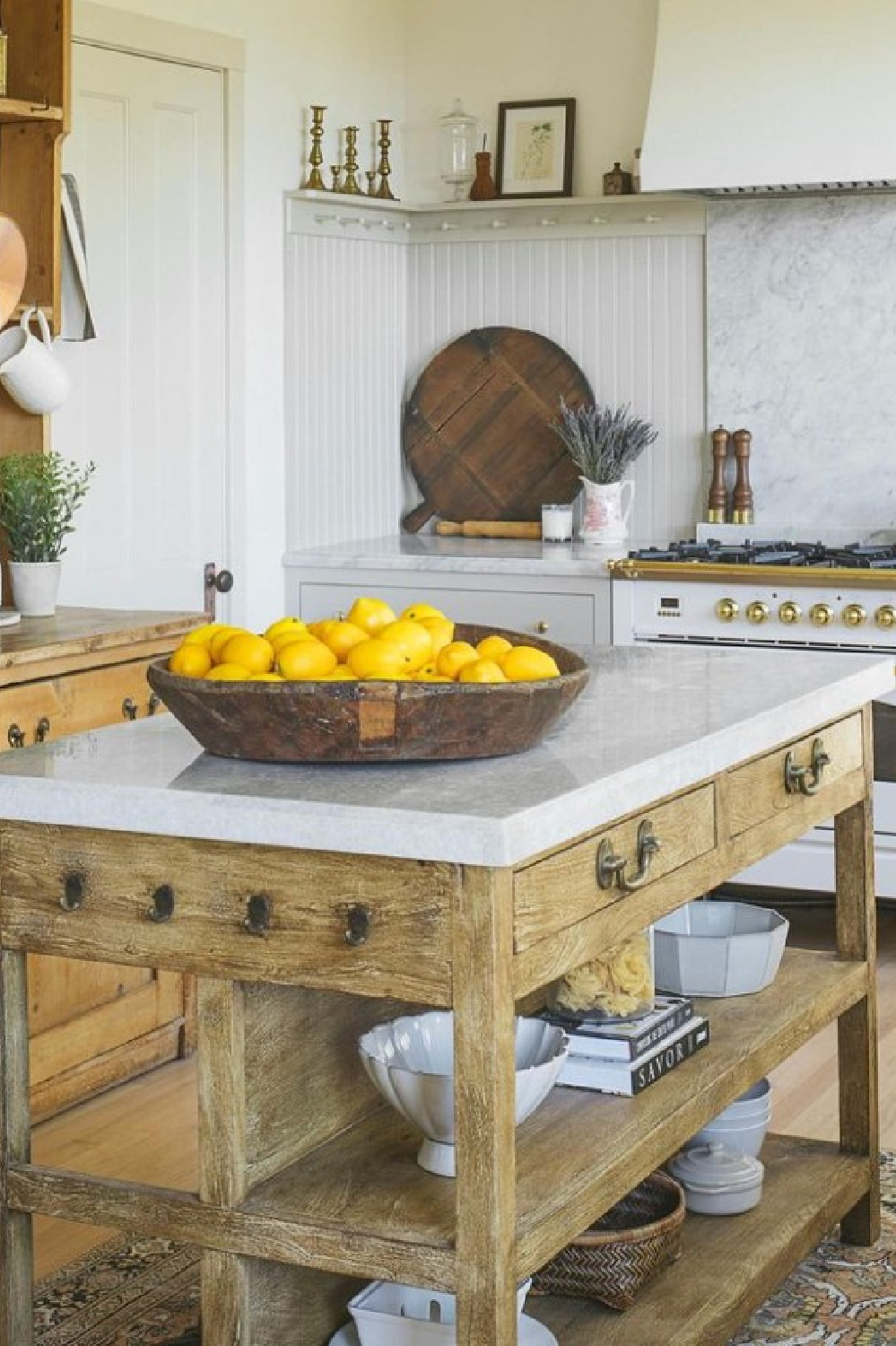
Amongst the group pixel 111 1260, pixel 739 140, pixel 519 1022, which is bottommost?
pixel 111 1260

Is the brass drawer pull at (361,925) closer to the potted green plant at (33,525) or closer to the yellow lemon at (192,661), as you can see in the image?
the yellow lemon at (192,661)

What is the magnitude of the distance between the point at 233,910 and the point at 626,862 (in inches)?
18.4

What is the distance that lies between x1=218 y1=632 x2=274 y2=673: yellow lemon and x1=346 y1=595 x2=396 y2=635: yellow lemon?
0.15 meters

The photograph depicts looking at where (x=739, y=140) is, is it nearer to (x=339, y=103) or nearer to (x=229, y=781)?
(x=339, y=103)

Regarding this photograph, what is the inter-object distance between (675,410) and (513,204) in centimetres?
80

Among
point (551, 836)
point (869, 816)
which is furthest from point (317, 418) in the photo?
point (551, 836)

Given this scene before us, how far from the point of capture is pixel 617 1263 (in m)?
2.66

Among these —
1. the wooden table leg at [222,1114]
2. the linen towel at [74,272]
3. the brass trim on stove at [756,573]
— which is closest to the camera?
the wooden table leg at [222,1114]

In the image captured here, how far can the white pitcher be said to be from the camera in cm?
579

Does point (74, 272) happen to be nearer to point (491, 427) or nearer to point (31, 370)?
point (31, 370)

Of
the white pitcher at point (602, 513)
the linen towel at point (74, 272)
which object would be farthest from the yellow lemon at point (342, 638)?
the white pitcher at point (602, 513)

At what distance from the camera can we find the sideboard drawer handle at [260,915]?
84.4 inches

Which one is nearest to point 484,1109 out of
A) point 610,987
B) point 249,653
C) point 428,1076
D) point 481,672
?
point 428,1076

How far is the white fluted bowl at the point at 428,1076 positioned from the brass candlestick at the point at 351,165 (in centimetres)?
367
